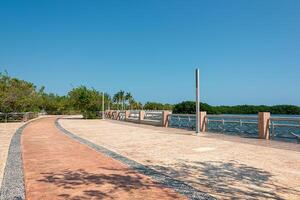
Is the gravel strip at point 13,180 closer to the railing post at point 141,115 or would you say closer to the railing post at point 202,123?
the railing post at point 202,123

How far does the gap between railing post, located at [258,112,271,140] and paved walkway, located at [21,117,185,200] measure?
8250 millimetres

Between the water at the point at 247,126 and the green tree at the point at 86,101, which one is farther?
the green tree at the point at 86,101

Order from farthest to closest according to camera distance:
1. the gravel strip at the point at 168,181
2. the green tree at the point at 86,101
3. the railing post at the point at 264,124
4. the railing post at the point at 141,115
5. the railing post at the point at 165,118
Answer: the green tree at the point at 86,101 → the railing post at the point at 141,115 → the railing post at the point at 165,118 → the railing post at the point at 264,124 → the gravel strip at the point at 168,181

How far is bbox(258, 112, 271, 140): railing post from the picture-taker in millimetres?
13633

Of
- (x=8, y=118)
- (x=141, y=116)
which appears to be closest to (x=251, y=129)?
(x=141, y=116)

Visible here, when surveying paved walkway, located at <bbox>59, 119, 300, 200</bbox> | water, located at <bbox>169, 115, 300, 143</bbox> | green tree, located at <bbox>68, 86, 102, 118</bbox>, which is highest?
green tree, located at <bbox>68, 86, 102, 118</bbox>

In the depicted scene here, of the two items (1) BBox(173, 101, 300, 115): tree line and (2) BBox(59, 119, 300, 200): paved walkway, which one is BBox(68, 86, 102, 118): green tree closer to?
(1) BBox(173, 101, 300, 115): tree line

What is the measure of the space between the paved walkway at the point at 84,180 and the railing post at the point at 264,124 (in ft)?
27.1

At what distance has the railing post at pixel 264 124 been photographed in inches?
537

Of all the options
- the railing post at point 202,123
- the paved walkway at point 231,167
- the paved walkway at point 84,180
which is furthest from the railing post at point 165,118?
the paved walkway at point 84,180

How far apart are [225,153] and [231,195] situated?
185 inches

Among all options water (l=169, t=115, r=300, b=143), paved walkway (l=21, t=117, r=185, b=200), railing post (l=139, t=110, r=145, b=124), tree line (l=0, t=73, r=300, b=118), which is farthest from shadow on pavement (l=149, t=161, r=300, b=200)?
tree line (l=0, t=73, r=300, b=118)

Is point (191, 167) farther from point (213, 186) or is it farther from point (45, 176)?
point (45, 176)

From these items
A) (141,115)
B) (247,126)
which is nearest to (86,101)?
(141,115)
